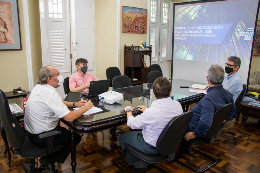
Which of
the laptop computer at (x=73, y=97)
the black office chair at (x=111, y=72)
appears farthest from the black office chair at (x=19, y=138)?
the black office chair at (x=111, y=72)

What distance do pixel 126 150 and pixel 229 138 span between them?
2.14 meters

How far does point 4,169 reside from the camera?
8.38 ft

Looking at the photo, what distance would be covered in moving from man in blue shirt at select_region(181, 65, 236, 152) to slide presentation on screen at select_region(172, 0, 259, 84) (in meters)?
2.71

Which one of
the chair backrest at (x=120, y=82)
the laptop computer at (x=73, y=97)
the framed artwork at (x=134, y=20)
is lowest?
the laptop computer at (x=73, y=97)

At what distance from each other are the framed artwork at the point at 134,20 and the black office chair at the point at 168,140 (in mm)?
4287

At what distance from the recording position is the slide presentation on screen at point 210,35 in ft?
15.2

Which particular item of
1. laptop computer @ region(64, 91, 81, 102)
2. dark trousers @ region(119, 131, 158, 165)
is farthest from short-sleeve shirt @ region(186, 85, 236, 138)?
laptop computer @ region(64, 91, 81, 102)

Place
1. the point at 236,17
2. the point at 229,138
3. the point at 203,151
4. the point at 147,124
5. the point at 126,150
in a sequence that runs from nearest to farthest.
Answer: the point at 147,124 → the point at 126,150 → the point at 203,151 → the point at 229,138 → the point at 236,17

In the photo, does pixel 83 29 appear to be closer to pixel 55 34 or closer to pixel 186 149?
pixel 55 34

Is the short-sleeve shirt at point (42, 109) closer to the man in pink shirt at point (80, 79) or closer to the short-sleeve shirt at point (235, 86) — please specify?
the man in pink shirt at point (80, 79)

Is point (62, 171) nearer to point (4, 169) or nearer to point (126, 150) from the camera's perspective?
point (4, 169)

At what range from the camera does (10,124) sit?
1.88 metres

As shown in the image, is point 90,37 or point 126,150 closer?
point 126,150

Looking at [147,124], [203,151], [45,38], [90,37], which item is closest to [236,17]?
[203,151]
